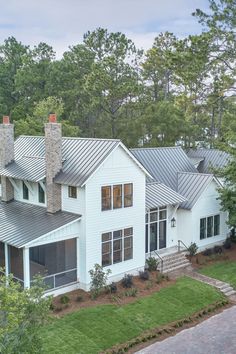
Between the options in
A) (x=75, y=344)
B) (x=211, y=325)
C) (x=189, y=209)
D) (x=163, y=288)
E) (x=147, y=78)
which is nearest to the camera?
(x=75, y=344)

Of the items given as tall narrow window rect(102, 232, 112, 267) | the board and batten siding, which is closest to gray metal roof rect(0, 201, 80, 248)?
the board and batten siding

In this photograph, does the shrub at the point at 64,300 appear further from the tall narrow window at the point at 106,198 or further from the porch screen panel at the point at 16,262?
the tall narrow window at the point at 106,198

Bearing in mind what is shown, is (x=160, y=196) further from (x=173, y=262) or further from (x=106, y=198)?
(x=106, y=198)

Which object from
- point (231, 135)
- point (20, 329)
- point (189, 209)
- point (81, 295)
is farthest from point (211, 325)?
point (231, 135)

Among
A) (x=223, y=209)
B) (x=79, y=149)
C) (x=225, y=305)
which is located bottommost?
(x=225, y=305)

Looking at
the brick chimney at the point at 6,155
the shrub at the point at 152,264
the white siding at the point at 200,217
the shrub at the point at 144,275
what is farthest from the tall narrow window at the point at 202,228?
the brick chimney at the point at 6,155

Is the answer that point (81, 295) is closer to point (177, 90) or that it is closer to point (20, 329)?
point (20, 329)

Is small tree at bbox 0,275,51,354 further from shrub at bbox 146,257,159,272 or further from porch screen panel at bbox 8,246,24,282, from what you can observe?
shrub at bbox 146,257,159,272
